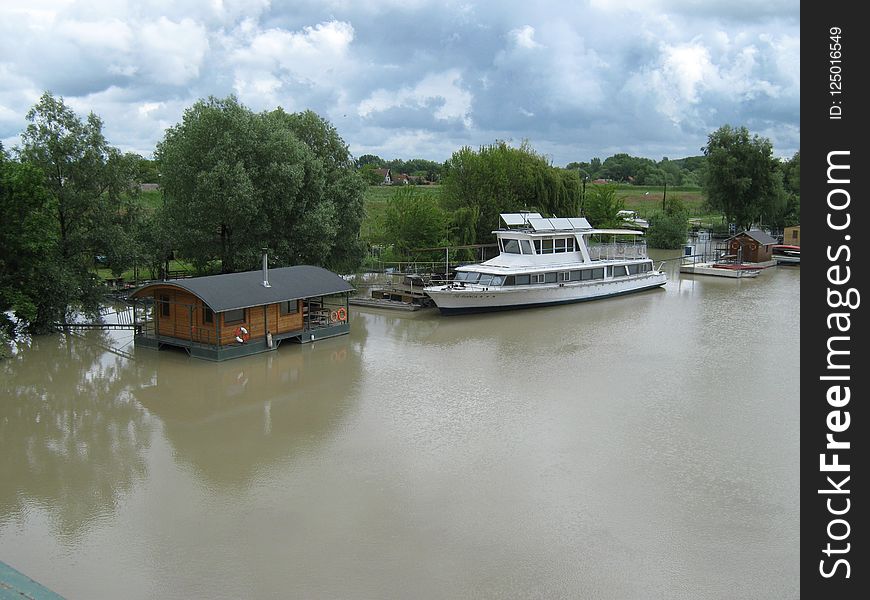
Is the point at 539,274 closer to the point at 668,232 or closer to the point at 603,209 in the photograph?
the point at 603,209

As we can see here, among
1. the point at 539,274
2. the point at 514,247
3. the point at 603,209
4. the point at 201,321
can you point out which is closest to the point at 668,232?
the point at 603,209

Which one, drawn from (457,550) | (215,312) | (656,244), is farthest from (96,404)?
(656,244)

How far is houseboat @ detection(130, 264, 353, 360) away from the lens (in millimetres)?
21094

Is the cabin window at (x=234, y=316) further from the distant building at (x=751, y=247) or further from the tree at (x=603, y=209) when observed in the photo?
the tree at (x=603, y=209)

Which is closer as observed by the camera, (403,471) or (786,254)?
(403,471)

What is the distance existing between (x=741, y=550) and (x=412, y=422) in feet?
24.1

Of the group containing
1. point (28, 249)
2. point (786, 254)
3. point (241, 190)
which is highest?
point (241, 190)

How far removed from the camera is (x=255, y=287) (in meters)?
21.9

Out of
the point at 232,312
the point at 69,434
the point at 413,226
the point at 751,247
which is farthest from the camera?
the point at 751,247

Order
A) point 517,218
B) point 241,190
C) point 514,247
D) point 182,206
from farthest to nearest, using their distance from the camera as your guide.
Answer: point 517,218
point 514,247
point 182,206
point 241,190

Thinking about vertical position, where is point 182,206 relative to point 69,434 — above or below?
above

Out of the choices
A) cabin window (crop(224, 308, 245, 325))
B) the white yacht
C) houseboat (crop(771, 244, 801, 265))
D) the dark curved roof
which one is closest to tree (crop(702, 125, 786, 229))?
houseboat (crop(771, 244, 801, 265))

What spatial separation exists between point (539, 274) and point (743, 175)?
34417 mm
